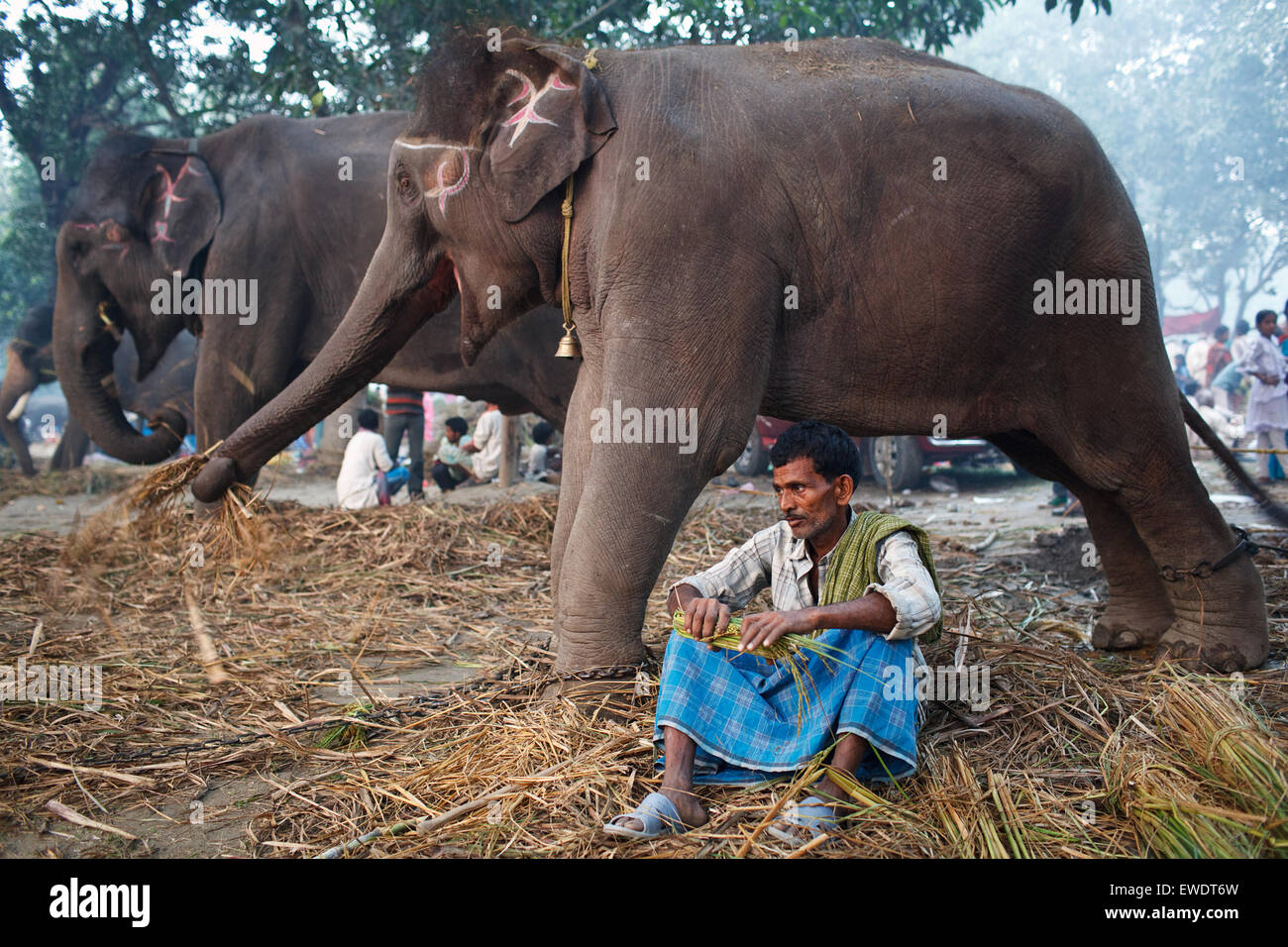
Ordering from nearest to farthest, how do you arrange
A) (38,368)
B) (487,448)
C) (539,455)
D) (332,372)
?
1. (332,372)
2. (487,448)
3. (539,455)
4. (38,368)

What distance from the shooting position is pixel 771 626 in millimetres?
2529

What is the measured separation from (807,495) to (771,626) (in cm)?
43

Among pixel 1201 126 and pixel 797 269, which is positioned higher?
pixel 1201 126

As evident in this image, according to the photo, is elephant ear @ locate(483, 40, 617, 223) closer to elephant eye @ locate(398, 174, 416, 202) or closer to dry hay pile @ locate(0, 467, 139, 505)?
elephant eye @ locate(398, 174, 416, 202)

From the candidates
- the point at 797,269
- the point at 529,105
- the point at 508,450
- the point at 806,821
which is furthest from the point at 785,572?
the point at 508,450

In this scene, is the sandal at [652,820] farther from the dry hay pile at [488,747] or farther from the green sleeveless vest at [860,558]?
the green sleeveless vest at [860,558]

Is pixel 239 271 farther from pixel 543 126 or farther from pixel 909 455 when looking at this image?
pixel 909 455

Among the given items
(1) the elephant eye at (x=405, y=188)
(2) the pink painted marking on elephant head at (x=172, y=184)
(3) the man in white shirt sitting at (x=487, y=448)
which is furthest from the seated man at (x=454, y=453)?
(1) the elephant eye at (x=405, y=188)

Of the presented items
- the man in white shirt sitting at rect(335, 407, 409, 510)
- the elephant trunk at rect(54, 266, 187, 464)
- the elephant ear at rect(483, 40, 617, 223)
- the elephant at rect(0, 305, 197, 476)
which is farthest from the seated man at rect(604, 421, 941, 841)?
the elephant at rect(0, 305, 197, 476)

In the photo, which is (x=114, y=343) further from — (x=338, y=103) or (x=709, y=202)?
(x=709, y=202)

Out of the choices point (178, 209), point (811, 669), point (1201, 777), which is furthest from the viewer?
point (178, 209)

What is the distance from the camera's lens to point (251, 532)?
4879 mm

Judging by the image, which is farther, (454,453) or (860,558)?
(454,453)

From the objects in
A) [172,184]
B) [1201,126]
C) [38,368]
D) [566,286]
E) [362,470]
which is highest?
[1201,126]
